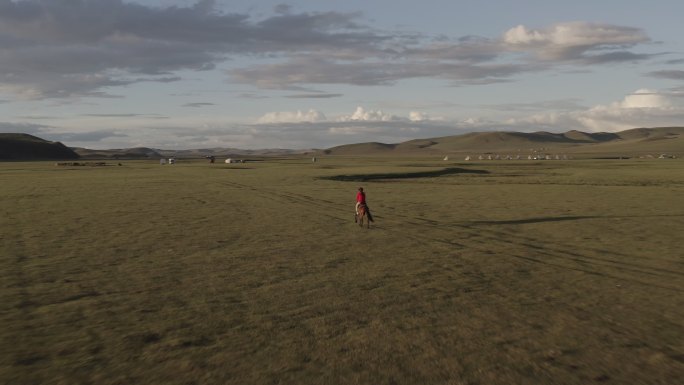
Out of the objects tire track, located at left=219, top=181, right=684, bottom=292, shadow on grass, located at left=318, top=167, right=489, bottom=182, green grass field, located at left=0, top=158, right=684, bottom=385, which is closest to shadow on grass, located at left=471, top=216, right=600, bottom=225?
green grass field, located at left=0, top=158, right=684, bottom=385

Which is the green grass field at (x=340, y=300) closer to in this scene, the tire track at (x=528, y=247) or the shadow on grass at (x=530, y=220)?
the tire track at (x=528, y=247)

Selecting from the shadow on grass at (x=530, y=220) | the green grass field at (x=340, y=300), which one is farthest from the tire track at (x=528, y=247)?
the shadow on grass at (x=530, y=220)

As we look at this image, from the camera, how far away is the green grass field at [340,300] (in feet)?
26.0

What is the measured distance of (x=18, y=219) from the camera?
24109mm

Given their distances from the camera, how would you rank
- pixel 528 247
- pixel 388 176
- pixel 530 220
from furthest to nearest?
pixel 388 176
pixel 530 220
pixel 528 247

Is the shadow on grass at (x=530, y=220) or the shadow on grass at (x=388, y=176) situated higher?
the shadow on grass at (x=388, y=176)

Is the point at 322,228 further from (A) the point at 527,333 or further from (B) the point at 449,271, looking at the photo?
(A) the point at 527,333

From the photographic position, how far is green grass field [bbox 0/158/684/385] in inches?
311

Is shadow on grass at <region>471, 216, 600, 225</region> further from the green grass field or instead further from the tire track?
the tire track

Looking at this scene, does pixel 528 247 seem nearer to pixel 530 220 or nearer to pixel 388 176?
pixel 530 220

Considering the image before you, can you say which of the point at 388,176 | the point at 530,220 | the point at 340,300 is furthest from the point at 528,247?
the point at 388,176

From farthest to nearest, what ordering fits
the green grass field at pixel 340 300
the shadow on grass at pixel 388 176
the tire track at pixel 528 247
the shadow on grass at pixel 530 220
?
the shadow on grass at pixel 388 176, the shadow on grass at pixel 530 220, the tire track at pixel 528 247, the green grass field at pixel 340 300

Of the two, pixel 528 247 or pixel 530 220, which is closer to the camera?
pixel 528 247

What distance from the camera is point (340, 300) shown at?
445 inches
